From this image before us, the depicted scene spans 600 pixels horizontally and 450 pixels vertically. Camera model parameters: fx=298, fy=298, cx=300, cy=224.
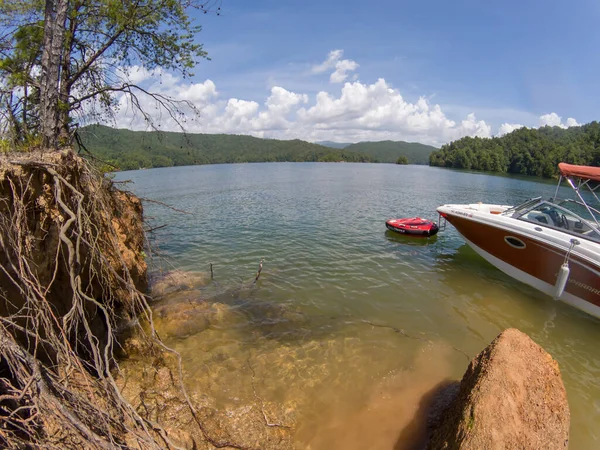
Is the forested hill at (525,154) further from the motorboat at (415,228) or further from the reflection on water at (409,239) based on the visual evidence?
the reflection on water at (409,239)

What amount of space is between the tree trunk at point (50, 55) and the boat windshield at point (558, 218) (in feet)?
48.1

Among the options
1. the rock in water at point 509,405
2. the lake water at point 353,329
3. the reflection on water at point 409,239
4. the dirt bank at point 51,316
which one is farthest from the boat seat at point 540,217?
the dirt bank at point 51,316

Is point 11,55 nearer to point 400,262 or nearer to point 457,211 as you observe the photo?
point 400,262

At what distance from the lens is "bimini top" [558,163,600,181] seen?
392 inches

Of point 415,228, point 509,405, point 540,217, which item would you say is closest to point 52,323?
point 509,405

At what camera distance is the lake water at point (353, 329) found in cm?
595

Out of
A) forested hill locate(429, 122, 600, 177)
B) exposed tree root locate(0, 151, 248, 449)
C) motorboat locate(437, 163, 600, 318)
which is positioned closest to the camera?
exposed tree root locate(0, 151, 248, 449)

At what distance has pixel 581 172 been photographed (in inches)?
410

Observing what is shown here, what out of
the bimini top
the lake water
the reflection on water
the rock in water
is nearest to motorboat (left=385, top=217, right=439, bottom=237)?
the reflection on water

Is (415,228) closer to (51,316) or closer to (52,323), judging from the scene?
(51,316)

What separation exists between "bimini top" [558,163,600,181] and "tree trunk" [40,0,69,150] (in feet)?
49.7

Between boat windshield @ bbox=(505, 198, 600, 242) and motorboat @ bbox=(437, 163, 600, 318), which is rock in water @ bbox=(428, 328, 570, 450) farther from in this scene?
boat windshield @ bbox=(505, 198, 600, 242)

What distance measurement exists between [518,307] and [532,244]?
2.35 m

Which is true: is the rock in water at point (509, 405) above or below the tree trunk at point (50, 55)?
below
